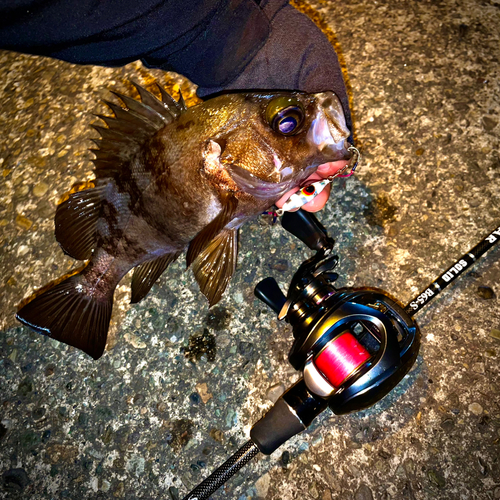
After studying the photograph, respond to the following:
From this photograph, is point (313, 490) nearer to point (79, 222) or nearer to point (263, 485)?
point (263, 485)

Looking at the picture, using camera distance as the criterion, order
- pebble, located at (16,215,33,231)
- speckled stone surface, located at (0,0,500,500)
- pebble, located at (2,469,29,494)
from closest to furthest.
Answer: speckled stone surface, located at (0,0,500,500) < pebble, located at (2,469,29,494) < pebble, located at (16,215,33,231)

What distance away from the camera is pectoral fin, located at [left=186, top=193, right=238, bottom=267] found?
65.4 inches

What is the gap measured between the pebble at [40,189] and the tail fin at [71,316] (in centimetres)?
104

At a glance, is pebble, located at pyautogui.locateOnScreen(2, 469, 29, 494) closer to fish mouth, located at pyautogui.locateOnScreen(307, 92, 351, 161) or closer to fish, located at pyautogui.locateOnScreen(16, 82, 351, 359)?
fish, located at pyautogui.locateOnScreen(16, 82, 351, 359)

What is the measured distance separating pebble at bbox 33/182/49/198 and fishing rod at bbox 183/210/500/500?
2.06 metres

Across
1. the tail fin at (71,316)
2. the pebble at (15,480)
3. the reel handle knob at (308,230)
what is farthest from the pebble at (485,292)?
the pebble at (15,480)

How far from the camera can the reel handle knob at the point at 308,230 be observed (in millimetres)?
1891

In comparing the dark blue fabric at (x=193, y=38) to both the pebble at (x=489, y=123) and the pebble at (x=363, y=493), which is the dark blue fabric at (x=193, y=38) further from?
the pebble at (x=363, y=493)

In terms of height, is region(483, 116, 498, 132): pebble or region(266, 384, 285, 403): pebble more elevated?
region(483, 116, 498, 132): pebble

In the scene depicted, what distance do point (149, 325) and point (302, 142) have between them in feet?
4.96

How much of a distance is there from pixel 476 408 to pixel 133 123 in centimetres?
232

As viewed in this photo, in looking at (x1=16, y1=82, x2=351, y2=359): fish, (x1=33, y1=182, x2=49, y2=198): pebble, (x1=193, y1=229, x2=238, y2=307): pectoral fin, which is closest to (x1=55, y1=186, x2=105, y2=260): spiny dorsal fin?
(x1=16, y1=82, x2=351, y2=359): fish

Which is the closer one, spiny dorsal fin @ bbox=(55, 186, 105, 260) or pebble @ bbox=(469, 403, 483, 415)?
pebble @ bbox=(469, 403, 483, 415)

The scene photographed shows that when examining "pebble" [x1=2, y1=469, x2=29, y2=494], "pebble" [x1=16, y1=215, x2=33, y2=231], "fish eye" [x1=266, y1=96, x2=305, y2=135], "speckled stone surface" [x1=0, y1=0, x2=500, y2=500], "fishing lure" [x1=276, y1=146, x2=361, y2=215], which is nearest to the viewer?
"fish eye" [x1=266, y1=96, x2=305, y2=135]
